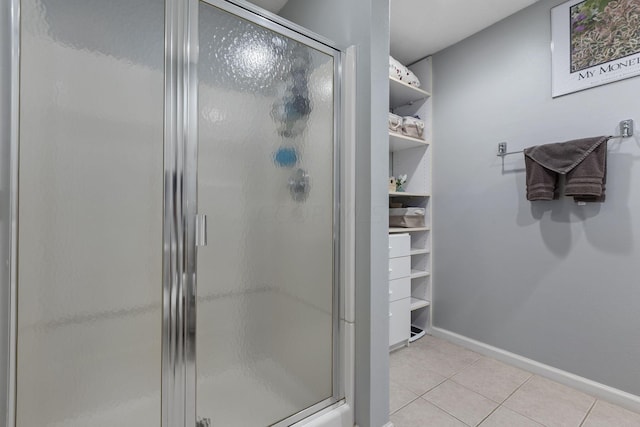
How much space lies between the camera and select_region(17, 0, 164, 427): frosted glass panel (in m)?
0.80

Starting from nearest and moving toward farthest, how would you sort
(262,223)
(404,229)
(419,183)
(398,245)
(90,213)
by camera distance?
(90,213) < (262,223) < (398,245) < (404,229) < (419,183)

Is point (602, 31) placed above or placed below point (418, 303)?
above

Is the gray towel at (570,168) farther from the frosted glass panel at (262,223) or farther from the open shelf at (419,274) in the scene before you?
the frosted glass panel at (262,223)

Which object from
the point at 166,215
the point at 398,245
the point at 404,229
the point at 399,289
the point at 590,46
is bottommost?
the point at 399,289

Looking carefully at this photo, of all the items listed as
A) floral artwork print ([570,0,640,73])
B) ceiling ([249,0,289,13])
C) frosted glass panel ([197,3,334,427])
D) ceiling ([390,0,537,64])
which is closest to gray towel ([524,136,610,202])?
floral artwork print ([570,0,640,73])

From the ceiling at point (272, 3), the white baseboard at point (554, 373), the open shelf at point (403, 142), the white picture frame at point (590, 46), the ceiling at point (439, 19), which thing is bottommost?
the white baseboard at point (554, 373)

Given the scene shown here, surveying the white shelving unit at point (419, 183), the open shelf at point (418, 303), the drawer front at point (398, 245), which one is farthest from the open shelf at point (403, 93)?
the open shelf at point (418, 303)

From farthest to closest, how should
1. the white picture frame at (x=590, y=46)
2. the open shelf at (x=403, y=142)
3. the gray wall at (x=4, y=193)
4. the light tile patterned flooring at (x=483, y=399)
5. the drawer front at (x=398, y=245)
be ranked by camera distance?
the open shelf at (x=403, y=142) → the drawer front at (x=398, y=245) → the white picture frame at (x=590, y=46) → the light tile patterned flooring at (x=483, y=399) → the gray wall at (x=4, y=193)

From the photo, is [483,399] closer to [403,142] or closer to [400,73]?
[403,142]

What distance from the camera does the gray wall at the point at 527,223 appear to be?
158cm

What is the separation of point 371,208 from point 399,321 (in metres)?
1.25

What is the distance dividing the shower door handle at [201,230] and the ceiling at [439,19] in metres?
1.80

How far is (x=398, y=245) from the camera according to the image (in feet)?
7.00

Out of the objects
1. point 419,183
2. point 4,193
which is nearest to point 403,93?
point 419,183
